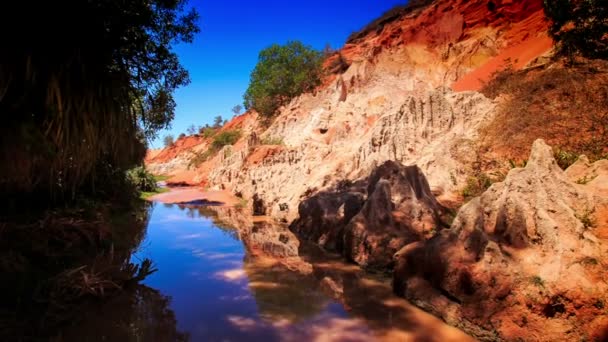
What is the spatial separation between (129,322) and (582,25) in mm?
14698

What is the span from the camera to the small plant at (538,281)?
3.97m

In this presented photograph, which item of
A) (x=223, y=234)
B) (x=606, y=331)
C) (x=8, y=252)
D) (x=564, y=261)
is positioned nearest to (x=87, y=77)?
(x=8, y=252)

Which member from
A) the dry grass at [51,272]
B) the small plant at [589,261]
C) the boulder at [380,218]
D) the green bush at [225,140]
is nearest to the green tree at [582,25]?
the boulder at [380,218]

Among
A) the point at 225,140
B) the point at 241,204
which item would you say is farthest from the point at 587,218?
the point at 225,140

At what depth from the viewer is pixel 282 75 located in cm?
4159

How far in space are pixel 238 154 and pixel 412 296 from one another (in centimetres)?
2375

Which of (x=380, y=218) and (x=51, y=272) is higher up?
(x=380, y=218)

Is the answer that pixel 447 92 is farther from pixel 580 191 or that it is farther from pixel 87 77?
pixel 87 77

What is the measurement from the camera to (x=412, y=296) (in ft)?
17.1

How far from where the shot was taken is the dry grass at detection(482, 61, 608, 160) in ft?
32.6

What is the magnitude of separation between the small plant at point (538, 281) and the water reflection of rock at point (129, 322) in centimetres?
398

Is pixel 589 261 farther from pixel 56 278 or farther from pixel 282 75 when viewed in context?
pixel 282 75

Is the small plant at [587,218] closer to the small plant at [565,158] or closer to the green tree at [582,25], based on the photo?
the small plant at [565,158]

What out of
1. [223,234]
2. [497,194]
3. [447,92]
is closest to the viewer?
[497,194]
